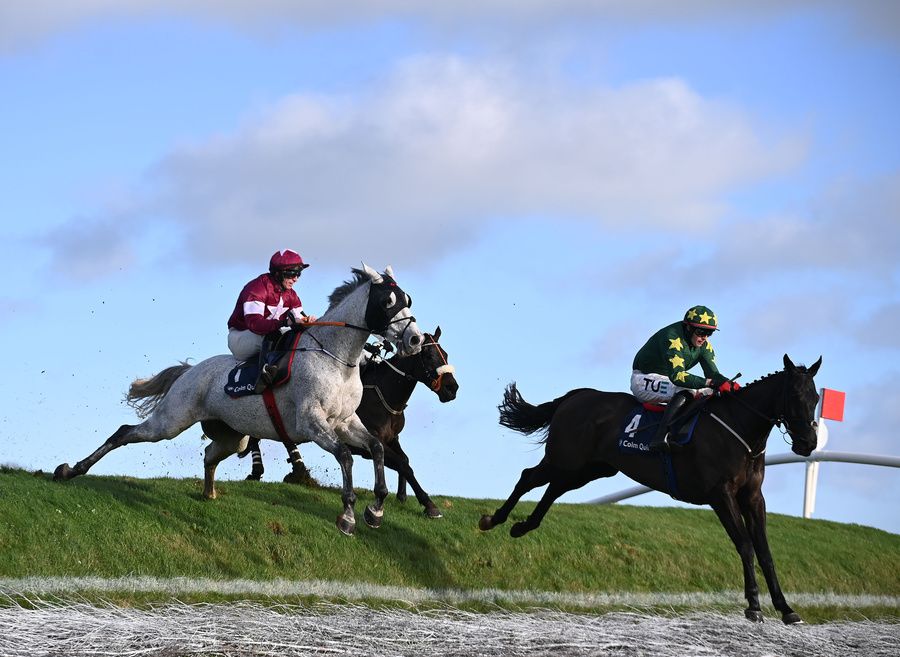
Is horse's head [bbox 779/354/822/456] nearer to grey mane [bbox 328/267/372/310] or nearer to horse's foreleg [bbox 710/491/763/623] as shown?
horse's foreleg [bbox 710/491/763/623]

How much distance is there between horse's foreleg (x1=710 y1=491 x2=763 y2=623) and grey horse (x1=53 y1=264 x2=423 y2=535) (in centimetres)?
366

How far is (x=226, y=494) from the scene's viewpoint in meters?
14.8

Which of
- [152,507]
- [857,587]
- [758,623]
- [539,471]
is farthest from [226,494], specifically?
[857,587]

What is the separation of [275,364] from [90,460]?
107 inches

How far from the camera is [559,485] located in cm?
1459

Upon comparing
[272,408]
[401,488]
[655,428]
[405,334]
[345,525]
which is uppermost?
[405,334]

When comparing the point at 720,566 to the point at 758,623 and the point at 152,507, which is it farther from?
the point at 152,507

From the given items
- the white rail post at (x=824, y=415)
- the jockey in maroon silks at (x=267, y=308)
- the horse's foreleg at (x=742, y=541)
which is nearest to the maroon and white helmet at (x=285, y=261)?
the jockey in maroon silks at (x=267, y=308)

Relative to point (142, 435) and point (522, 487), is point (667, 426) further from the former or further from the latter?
point (142, 435)

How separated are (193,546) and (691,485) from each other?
5511 millimetres

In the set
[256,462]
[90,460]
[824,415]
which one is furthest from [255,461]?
[824,415]

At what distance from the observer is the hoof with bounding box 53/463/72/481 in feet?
45.8

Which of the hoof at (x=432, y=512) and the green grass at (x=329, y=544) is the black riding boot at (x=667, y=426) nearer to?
the green grass at (x=329, y=544)

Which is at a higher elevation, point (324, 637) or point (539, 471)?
point (539, 471)
